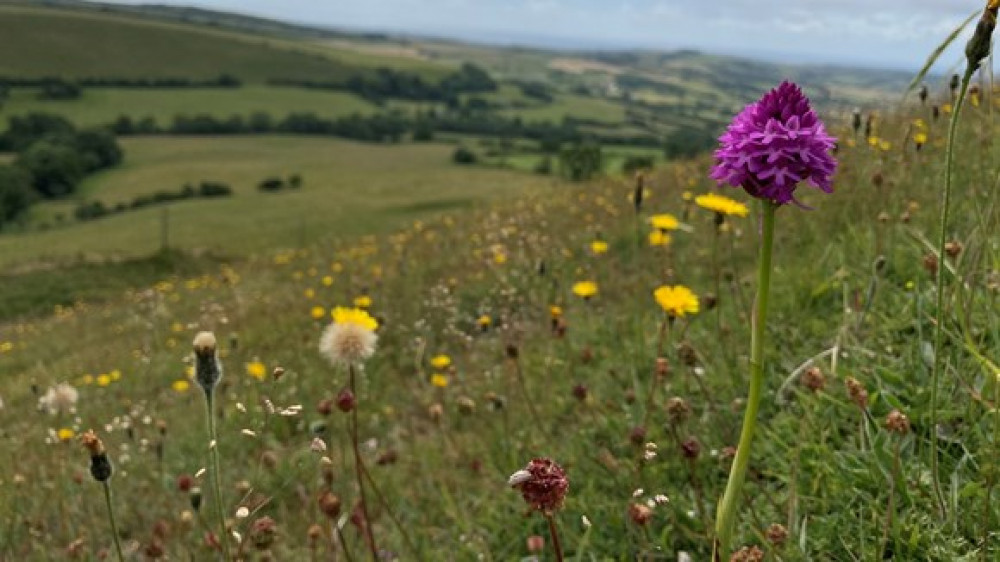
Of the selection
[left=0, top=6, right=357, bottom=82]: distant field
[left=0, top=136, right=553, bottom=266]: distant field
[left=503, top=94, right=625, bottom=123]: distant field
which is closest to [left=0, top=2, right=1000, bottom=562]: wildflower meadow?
[left=0, top=136, right=553, bottom=266]: distant field

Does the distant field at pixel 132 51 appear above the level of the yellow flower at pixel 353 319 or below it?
above

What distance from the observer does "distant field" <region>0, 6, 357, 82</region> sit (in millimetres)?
99375

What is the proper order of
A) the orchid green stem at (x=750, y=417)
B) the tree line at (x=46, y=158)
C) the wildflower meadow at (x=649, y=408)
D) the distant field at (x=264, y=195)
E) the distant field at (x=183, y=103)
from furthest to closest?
the distant field at (x=183, y=103) < the tree line at (x=46, y=158) < the distant field at (x=264, y=195) < the wildflower meadow at (x=649, y=408) < the orchid green stem at (x=750, y=417)

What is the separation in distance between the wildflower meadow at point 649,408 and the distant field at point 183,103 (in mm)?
97214

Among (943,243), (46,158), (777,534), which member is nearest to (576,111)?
(46,158)

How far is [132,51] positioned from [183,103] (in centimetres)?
2039

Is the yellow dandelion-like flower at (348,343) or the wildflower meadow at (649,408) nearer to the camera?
the wildflower meadow at (649,408)

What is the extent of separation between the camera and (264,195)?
6397 cm

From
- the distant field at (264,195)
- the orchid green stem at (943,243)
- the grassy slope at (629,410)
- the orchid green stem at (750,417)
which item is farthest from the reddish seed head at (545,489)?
the distant field at (264,195)

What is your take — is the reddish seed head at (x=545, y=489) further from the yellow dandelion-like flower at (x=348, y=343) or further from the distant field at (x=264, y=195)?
the distant field at (x=264, y=195)

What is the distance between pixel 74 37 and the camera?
106750 millimetres

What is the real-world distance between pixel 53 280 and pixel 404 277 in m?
31.7

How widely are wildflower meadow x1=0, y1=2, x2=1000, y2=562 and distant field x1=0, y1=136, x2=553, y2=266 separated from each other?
2108 cm

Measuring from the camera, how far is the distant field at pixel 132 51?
326ft
